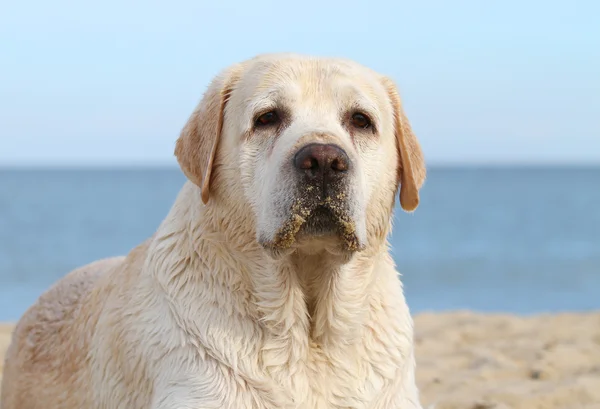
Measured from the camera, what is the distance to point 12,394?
13.9 feet

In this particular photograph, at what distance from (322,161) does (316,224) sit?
0.25 meters

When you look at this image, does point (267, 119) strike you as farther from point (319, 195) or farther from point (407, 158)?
point (407, 158)

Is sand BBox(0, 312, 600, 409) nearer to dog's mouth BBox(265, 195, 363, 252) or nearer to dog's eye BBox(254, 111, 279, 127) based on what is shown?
dog's mouth BBox(265, 195, 363, 252)

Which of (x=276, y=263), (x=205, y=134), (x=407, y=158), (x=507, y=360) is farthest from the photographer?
Answer: (x=507, y=360)

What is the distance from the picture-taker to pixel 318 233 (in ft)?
10.4

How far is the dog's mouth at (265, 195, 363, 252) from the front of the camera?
3086mm

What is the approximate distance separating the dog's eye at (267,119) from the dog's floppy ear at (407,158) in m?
0.59

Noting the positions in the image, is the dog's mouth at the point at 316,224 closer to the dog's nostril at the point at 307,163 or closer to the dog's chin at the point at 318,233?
the dog's chin at the point at 318,233

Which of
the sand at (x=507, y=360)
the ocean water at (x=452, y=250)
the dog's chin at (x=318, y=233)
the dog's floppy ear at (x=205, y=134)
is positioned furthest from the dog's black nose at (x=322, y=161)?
the sand at (x=507, y=360)

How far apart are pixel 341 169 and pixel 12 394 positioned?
226 cm

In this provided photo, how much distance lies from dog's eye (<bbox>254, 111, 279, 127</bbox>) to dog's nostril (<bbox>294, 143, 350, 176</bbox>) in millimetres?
378

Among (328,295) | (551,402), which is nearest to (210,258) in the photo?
(328,295)

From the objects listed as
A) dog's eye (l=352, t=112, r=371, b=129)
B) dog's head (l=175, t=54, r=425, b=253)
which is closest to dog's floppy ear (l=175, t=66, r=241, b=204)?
dog's head (l=175, t=54, r=425, b=253)

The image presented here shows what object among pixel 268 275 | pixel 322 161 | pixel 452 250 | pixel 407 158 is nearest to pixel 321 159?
pixel 322 161
